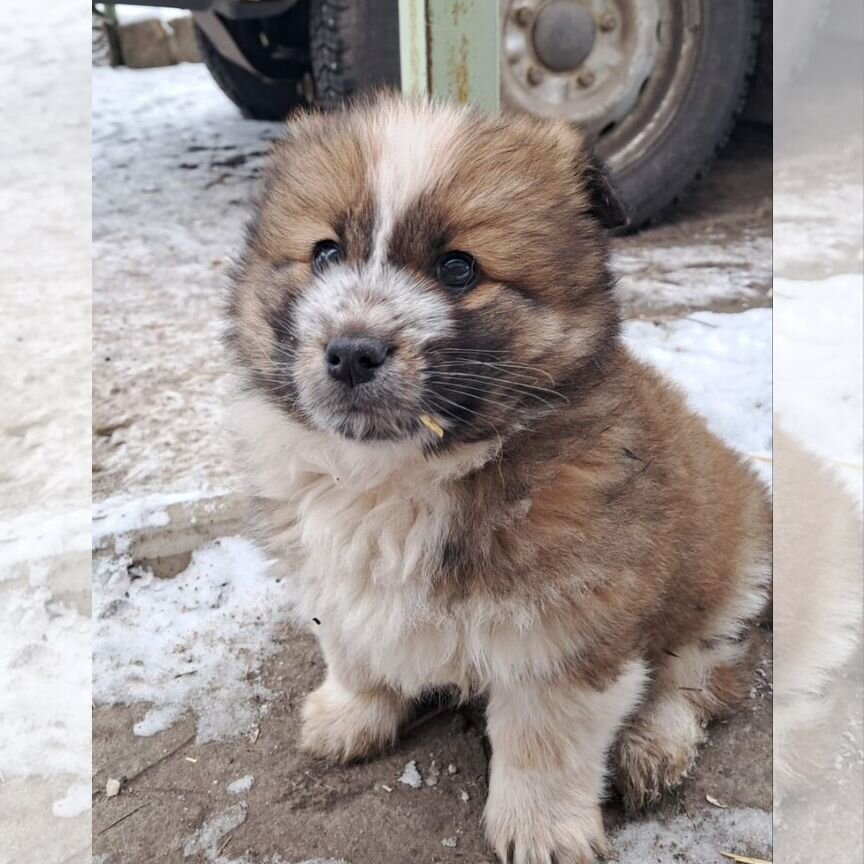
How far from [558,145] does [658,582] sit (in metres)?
1.00

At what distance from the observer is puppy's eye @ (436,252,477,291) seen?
6.01 ft

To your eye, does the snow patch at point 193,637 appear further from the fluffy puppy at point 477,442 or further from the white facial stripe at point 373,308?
the white facial stripe at point 373,308

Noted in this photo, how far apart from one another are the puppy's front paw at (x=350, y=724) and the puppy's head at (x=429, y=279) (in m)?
0.82

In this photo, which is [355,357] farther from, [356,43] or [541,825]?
[356,43]

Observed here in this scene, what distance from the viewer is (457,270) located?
1.85 meters

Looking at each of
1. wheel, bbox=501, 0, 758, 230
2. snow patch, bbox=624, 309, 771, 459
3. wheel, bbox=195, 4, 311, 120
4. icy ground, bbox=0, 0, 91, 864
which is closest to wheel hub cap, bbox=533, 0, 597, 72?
wheel, bbox=501, 0, 758, 230

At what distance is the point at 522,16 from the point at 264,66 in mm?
2352

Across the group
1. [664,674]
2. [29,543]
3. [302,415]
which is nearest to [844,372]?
[664,674]

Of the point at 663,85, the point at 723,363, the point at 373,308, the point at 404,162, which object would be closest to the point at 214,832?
the point at 373,308

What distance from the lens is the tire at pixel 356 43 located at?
14.4ft

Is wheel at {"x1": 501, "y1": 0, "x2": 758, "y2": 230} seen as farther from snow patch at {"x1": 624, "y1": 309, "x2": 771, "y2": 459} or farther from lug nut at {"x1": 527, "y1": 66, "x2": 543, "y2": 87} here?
snow patch at {"x1": 624, "y1": 309, "x2": 771, "y2": 459}

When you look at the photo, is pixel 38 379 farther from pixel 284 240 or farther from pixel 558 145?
pixel 558 145

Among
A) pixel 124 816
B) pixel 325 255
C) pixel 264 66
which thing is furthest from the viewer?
pixel 264 66

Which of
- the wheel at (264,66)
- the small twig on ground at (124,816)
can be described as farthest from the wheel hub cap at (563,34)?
the small twig on ground at (124,816)
